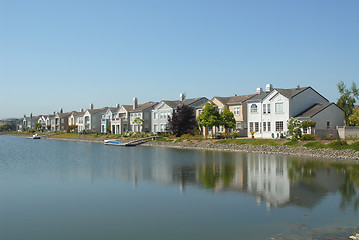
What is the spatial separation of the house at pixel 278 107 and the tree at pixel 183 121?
1303cm

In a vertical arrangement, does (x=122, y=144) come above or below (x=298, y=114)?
below

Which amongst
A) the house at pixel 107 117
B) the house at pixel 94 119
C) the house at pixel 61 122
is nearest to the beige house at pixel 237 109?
the house at pixel 107 117

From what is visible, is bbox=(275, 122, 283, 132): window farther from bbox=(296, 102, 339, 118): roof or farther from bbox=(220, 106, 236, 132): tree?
bbox=(220, 106, 236, 132): tree

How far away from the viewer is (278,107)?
153 ft

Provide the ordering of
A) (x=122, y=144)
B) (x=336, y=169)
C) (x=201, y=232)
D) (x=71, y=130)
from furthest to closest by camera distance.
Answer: (x=71, y=130) < (x=122, y=144) < (x=336, y=169) < (x=201, y=232)

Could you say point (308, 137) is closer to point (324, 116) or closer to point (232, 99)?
point (324, 116)

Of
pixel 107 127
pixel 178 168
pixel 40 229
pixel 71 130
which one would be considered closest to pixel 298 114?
pixel 178 168

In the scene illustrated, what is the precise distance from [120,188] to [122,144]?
134 ft

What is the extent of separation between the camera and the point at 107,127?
87.9m

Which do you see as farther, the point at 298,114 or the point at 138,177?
the point at 298,114

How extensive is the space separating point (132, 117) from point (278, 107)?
39.6 meters

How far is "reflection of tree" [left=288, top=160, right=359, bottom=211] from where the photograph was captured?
53.7 ft

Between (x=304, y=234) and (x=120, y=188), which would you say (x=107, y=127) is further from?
(x=304, y=234)

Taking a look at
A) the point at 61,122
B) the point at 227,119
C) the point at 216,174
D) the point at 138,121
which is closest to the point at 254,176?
the point at 216,174
